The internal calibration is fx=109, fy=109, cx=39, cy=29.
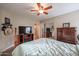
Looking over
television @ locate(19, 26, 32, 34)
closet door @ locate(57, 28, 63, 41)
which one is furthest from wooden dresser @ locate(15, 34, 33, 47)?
closet door @ locate(57, 28, 63, 41)

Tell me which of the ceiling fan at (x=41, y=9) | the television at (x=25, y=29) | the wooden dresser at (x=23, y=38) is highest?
the ceiling fan at (x=41, y=9)

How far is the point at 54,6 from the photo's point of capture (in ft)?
5.80

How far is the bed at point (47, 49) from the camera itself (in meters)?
1.76

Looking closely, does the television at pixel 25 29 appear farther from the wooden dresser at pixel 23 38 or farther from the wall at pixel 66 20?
the wall at pixel 66 20

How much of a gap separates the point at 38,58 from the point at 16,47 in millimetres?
408

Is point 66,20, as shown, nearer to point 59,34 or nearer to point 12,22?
point 59,34

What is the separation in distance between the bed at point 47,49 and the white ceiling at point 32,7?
18.1 inches

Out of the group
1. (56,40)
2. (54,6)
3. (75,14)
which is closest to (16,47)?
(56,40)

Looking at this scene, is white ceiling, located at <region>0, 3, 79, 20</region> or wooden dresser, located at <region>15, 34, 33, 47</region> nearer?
white ceiling, located at <region>0, 3, 79, 20</region>

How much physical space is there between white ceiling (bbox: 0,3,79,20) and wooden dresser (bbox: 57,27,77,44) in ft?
0.94

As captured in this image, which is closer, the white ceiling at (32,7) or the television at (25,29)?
the white ceiling at (32,7)

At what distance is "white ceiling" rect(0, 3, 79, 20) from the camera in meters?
1.74

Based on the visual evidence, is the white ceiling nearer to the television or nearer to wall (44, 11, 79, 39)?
wall (44, 11, 79, 39)

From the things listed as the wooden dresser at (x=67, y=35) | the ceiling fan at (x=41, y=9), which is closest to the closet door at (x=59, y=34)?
the wooden dresser at (x=67, y=35)
